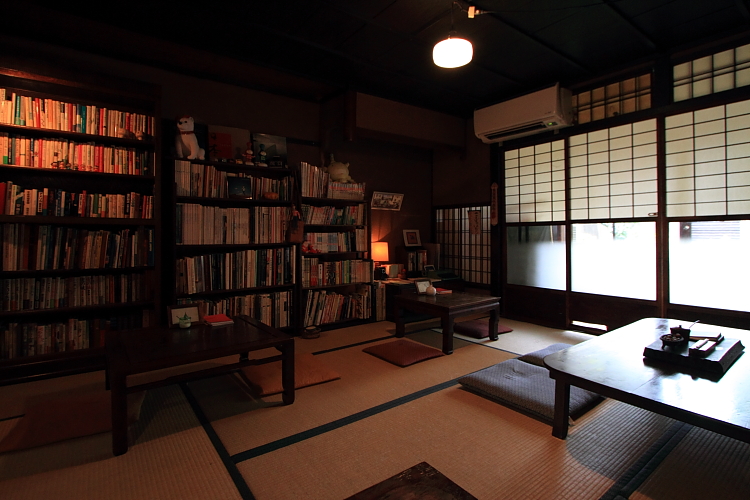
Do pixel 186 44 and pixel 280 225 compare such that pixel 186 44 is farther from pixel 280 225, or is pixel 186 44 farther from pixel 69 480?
pixel 69 480

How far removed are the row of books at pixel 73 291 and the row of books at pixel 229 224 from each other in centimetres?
51

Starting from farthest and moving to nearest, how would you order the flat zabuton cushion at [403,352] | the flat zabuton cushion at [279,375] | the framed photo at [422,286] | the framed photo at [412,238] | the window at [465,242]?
the framed photo at [412,238]
the window at [465,242]
the framed photo at [422,286]
the flat zabuton cushion at [403,352]
the flat zabuton cushion at [279,375]

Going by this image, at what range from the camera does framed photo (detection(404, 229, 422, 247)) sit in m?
5.61

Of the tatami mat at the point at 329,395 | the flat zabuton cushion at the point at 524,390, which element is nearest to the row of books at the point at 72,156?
the tatami mat at the point at 329,395

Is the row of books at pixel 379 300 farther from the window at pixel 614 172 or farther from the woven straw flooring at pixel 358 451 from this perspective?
the window at pixel 614 172

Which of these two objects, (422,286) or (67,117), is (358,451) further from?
(67,117)

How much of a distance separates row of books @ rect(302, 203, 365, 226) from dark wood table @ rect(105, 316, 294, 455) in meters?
1.83

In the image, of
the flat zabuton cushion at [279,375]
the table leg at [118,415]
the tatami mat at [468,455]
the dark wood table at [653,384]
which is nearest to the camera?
the dark wood table at [653,384]

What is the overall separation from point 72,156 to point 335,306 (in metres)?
2.80

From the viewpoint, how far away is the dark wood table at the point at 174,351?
190 centimetres

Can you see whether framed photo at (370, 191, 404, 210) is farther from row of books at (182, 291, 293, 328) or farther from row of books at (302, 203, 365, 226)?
row of books at (182, 291, 293, 328)

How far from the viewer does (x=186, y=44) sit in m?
3.34

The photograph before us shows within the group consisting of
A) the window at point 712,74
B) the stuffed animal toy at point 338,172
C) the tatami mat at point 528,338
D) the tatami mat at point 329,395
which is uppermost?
the window at point 712,74

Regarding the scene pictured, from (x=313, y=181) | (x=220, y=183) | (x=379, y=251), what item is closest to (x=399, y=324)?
(x=379, y=251)
